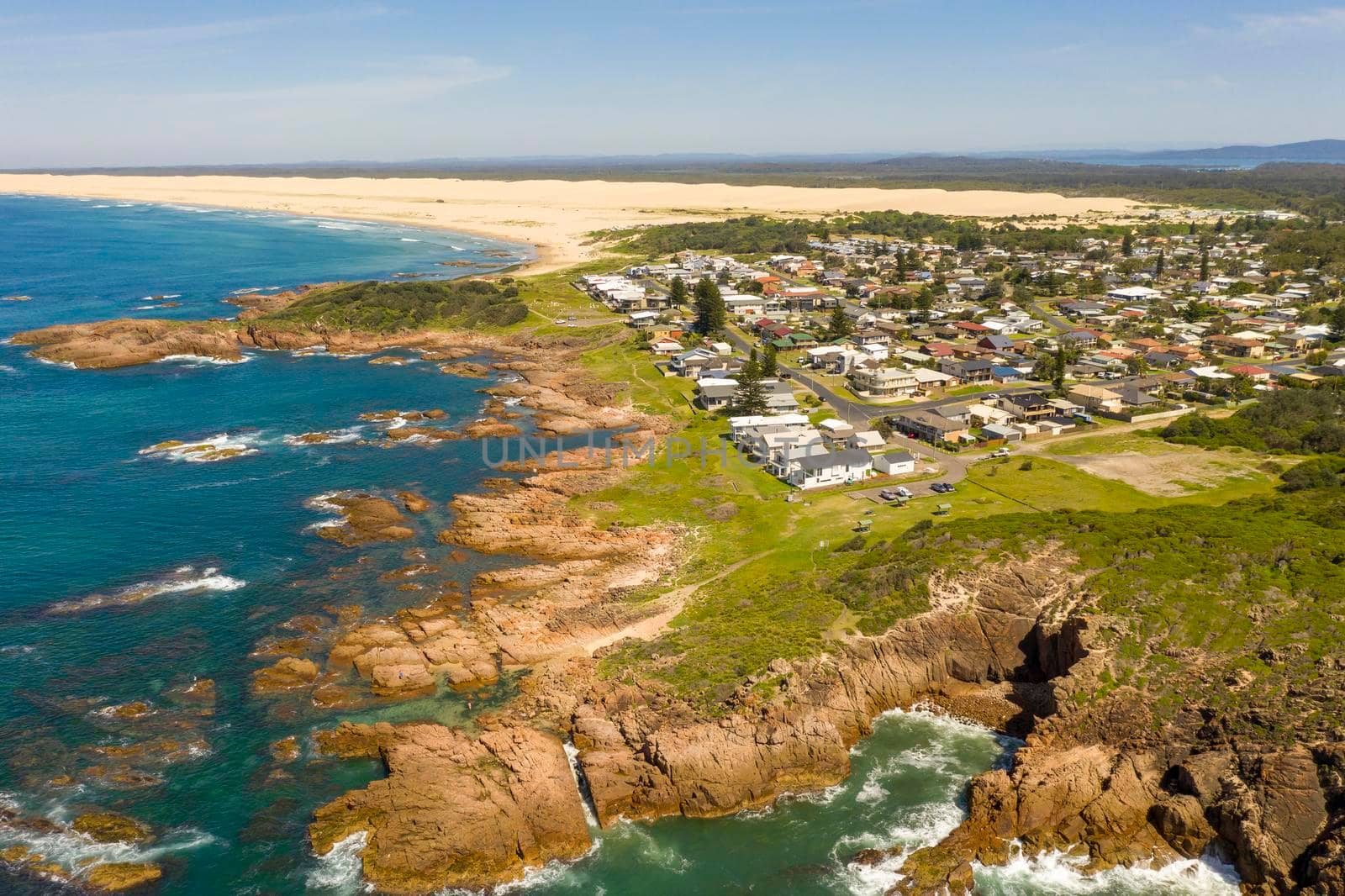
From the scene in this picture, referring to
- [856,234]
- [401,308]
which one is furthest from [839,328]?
[856,234]

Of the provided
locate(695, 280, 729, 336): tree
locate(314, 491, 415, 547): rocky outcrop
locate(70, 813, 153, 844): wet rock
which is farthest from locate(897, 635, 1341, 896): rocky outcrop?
locate(695, 280, 729, 336): tree

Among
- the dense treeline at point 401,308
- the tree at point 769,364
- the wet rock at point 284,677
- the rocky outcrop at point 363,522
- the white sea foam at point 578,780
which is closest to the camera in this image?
the white sea foam at point 578,780

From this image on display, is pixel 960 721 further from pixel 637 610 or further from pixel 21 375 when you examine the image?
pixel 21 375

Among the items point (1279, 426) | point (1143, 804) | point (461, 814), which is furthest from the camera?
point (1279, 426)

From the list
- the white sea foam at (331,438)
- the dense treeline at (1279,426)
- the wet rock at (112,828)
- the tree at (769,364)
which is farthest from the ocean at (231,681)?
the dense treeline at (1279,426)

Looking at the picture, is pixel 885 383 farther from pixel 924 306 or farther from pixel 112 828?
pixel 112 828

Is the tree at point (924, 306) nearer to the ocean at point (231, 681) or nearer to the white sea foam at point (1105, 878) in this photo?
the ocean at point (231, 681)
